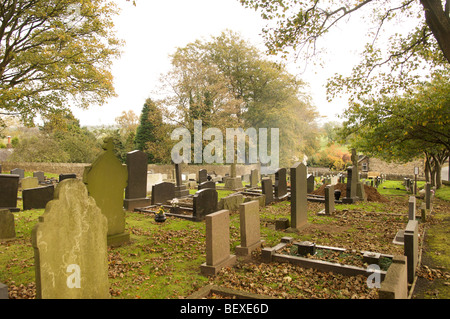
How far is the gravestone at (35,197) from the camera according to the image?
12.1 m

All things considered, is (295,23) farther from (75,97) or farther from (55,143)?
(55,143)

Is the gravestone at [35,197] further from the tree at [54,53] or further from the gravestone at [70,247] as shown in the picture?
the gravestone at [70,247]

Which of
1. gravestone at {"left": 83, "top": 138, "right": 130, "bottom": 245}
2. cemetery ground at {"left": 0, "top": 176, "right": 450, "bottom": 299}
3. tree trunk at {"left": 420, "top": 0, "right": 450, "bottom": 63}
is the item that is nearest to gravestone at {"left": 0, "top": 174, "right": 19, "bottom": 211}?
cemetery ground at {"left": 0, "top": 176, "right": 450, "bottom": 299}

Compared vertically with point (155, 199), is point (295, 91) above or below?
above

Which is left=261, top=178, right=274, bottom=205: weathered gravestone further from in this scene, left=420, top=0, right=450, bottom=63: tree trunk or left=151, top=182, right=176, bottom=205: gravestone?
left=420, top=0, right=450, bottom=63: tree trunk

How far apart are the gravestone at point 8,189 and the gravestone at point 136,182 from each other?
4024 mm

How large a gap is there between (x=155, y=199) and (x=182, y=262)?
7471 millimetres

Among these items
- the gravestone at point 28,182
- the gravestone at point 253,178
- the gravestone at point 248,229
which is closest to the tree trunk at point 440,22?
the gravestone at point 248,229

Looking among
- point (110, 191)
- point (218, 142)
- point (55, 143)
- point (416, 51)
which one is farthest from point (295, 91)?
point (110, 191)

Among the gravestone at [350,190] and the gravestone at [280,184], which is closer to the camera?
the gravestone at [350,190]

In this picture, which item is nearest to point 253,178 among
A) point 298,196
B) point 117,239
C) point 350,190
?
point 350,190

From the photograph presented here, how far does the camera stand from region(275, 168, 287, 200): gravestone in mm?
15852

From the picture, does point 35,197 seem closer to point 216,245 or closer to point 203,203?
point 203,203
